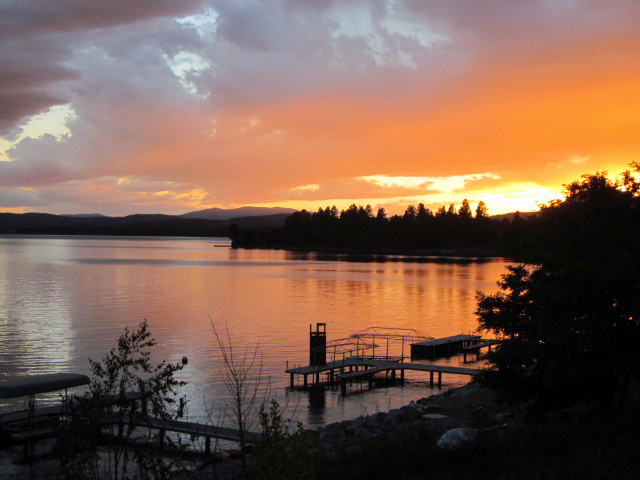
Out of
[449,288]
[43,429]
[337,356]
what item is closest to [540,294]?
[43,429]

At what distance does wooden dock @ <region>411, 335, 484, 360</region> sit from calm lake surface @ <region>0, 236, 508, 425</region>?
171 cm

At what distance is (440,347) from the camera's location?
4716cm

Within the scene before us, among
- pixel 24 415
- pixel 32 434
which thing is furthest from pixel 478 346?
pixel 32 434

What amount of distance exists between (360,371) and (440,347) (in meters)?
10.9

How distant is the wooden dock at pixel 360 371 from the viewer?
36009mm

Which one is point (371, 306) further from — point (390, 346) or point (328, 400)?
point (328, 400)

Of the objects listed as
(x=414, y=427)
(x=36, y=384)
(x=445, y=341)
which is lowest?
(x=445, y=341)

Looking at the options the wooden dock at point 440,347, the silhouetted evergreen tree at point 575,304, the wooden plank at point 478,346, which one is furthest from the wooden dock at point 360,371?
the silhouetted evergreen tree at point 575,304

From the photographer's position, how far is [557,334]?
15.6 metres

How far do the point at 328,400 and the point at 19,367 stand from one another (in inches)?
760

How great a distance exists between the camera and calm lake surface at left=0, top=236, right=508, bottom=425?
35.1 m

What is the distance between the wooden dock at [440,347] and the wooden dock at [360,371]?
4068 millimetres

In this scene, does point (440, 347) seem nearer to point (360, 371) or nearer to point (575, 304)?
point (360, 371)

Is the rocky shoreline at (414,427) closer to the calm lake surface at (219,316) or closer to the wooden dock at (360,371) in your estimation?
the calm lake surface at (219,316)
